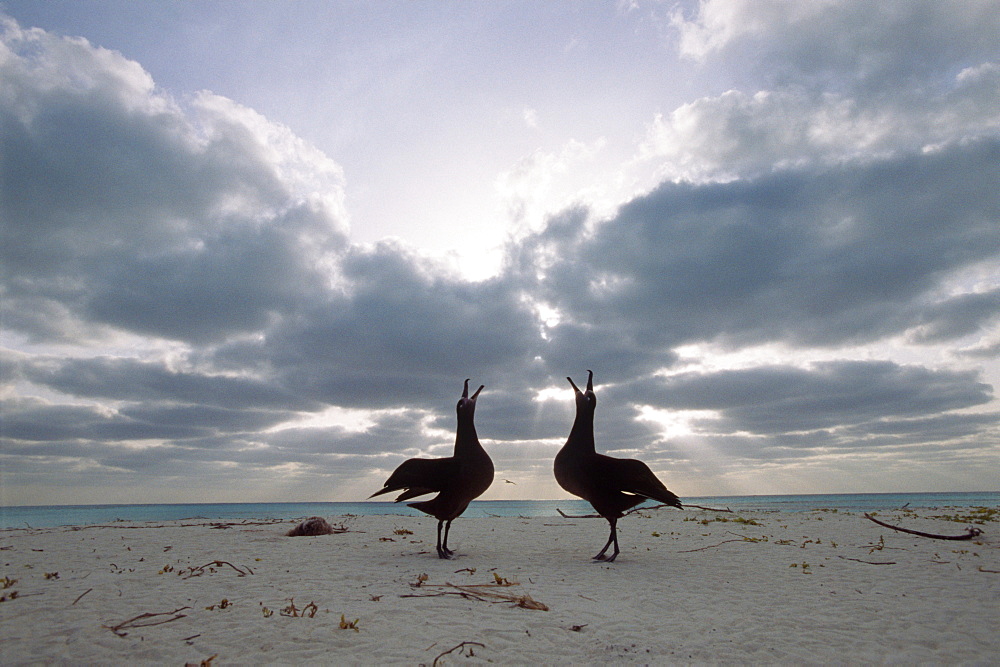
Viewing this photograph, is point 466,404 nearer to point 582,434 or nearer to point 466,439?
point 466,439

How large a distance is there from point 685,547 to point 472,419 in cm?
544

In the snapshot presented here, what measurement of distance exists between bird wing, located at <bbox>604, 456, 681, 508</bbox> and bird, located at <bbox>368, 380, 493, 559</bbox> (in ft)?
7.04

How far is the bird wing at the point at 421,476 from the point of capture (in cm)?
816

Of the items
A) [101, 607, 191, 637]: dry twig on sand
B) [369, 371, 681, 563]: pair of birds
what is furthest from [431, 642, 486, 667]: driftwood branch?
[369, 371, 681, 563]: pair of birds

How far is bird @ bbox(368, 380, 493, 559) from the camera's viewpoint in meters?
8.20

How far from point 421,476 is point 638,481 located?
11.5 ft

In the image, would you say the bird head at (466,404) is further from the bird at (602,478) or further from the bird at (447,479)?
the bird at (602,478)

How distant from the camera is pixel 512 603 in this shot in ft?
18.3

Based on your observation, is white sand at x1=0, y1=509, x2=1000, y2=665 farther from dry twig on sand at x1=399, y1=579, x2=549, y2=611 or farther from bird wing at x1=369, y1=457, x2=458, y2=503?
bird wing at x1=369, y1=457, x2=458, y2=503

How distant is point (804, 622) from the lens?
206 inches

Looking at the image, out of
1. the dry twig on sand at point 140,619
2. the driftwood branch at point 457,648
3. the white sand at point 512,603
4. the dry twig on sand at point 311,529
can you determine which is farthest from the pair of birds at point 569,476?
the dry twig on sand at point 311,529

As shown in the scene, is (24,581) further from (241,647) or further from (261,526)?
(261,526)

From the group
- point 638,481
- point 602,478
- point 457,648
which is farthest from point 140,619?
point 638,481

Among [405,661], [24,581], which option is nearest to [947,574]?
[405,661]
